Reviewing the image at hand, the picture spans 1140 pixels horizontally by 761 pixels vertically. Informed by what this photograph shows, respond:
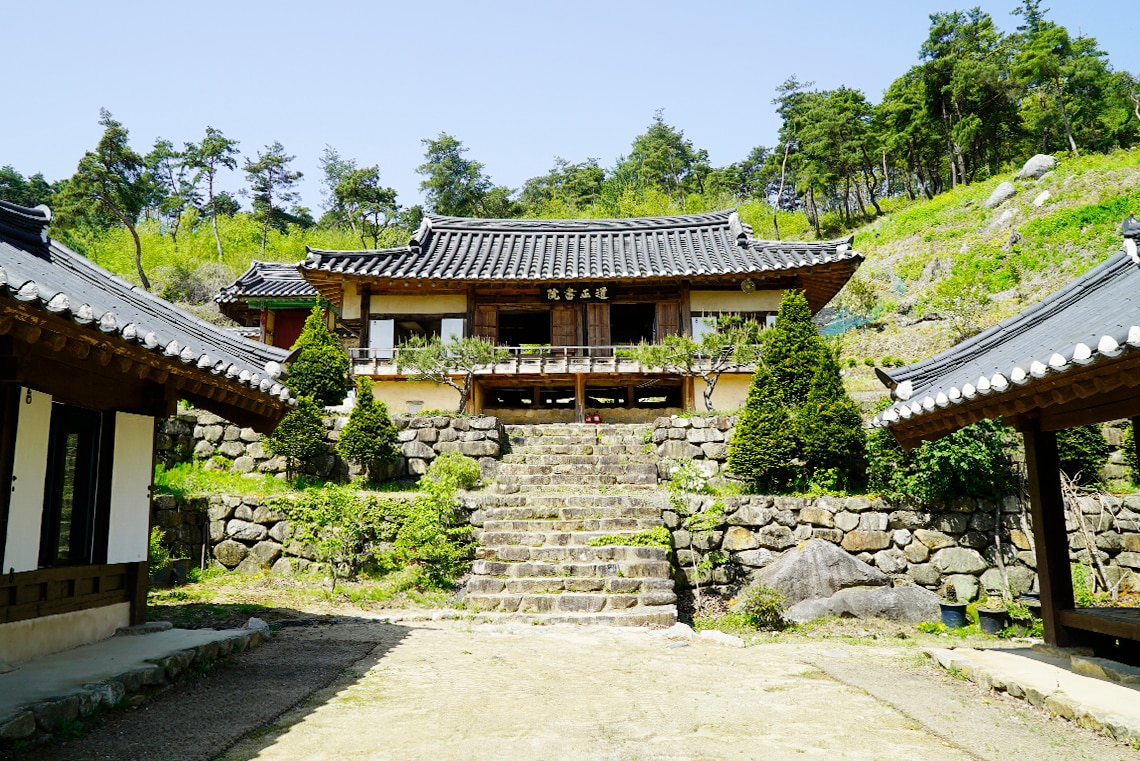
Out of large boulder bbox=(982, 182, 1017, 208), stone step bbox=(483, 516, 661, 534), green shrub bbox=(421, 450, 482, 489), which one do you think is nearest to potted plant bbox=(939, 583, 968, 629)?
stone step bbox=(483, 516, 661, 534)

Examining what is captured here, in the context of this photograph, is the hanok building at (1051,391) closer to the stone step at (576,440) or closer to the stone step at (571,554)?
the stone step at (571,554)

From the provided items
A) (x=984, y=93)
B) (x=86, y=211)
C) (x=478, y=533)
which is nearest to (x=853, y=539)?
(x=478, y=533)

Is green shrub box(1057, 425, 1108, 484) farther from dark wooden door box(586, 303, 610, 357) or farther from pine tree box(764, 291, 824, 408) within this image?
dark wooden door box(586, 303, 610, 357)

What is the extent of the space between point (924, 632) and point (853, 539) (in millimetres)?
2070

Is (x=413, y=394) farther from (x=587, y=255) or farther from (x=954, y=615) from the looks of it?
(x=954, y=615)

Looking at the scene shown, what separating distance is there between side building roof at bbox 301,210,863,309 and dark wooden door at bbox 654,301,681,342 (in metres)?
1.13

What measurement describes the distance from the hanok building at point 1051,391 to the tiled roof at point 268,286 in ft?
74.2

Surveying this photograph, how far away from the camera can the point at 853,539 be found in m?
11.3

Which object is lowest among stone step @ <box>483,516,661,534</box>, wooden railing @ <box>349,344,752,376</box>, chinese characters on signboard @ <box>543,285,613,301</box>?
stone step @ <box>483,516,661,534</box>

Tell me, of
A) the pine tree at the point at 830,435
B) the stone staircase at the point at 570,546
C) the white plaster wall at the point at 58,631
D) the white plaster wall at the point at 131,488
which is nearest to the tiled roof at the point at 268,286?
the stone staircase at the point at 570,546

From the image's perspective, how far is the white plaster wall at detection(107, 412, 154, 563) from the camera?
6.86 m

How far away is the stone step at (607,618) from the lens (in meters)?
9.31

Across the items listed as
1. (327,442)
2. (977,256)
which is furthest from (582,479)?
(977,256)

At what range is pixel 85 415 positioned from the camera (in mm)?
6641
